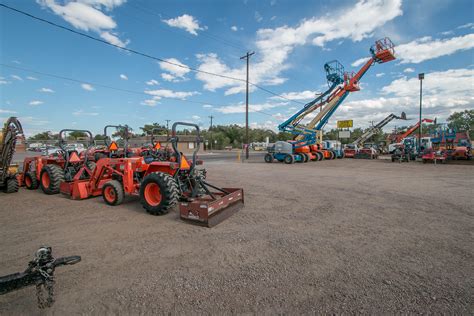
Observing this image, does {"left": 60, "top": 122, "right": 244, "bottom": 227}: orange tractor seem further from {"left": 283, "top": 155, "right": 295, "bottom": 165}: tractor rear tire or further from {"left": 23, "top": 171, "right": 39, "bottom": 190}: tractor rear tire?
{"left": 283, "top": 155, "right": 295, "bottom": 165}: tractor rear tire

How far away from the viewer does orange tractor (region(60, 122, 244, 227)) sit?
4.64m

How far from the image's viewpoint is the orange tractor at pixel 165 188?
15.2 feet

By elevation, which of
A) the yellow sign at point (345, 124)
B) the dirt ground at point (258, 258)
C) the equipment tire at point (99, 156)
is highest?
the yellow sign at point (345, 124)

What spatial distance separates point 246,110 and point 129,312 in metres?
21.0

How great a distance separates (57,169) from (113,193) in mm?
3004

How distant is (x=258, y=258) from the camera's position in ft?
10.6

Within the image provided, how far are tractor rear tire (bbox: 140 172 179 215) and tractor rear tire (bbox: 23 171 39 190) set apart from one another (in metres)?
5.96

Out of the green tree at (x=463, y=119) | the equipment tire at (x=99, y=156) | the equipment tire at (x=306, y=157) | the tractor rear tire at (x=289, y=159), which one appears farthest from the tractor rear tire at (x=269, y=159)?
the green tree at (x=463, y=119)

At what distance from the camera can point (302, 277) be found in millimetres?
2771

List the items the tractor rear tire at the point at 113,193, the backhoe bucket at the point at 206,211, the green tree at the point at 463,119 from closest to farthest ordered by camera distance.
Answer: the backhoe bucket at the point at 206,211 < the tractor rear tire at the point at 113,193 < the green tree at the point at 463,119

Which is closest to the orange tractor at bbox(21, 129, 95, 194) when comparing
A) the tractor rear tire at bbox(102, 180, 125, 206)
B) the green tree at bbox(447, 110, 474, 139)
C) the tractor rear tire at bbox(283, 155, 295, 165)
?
the tractor rear tire at bbox(102, 180, 125, 206)

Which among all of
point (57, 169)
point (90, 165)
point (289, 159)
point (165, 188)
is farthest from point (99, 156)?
point (289, 159)

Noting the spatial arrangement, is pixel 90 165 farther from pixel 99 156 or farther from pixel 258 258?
pixel 258 258

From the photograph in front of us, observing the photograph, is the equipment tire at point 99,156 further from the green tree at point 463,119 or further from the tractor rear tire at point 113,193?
the green tree at point 463,119
